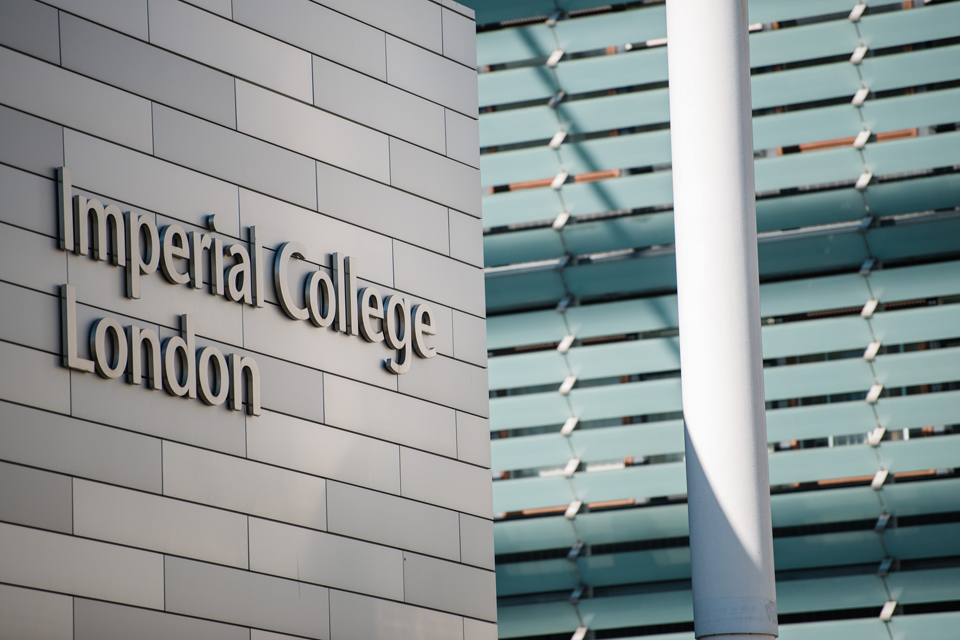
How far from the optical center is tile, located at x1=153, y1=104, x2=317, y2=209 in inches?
206

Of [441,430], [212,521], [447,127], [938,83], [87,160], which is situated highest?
[938,83]

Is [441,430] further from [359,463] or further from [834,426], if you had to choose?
[834,426]

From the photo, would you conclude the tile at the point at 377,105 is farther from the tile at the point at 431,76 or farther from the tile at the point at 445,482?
the tile at the point at 445,482

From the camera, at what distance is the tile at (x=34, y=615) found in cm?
439

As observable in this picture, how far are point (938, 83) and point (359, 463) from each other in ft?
23.5

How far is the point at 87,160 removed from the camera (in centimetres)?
491

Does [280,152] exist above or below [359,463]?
above

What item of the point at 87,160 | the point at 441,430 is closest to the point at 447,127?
the point at 441,430

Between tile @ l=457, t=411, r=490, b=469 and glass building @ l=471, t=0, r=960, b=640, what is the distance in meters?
5.01

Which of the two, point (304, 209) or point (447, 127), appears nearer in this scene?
point (304, 209)

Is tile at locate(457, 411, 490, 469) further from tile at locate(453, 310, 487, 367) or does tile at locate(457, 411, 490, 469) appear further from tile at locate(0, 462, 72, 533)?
tile at locate(0, 462, 72, 533)

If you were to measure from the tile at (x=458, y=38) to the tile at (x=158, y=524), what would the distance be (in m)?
2.61

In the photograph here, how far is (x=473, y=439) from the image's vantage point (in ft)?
20.5

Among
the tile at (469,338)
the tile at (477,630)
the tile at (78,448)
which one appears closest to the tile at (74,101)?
the tile at (78,448)
